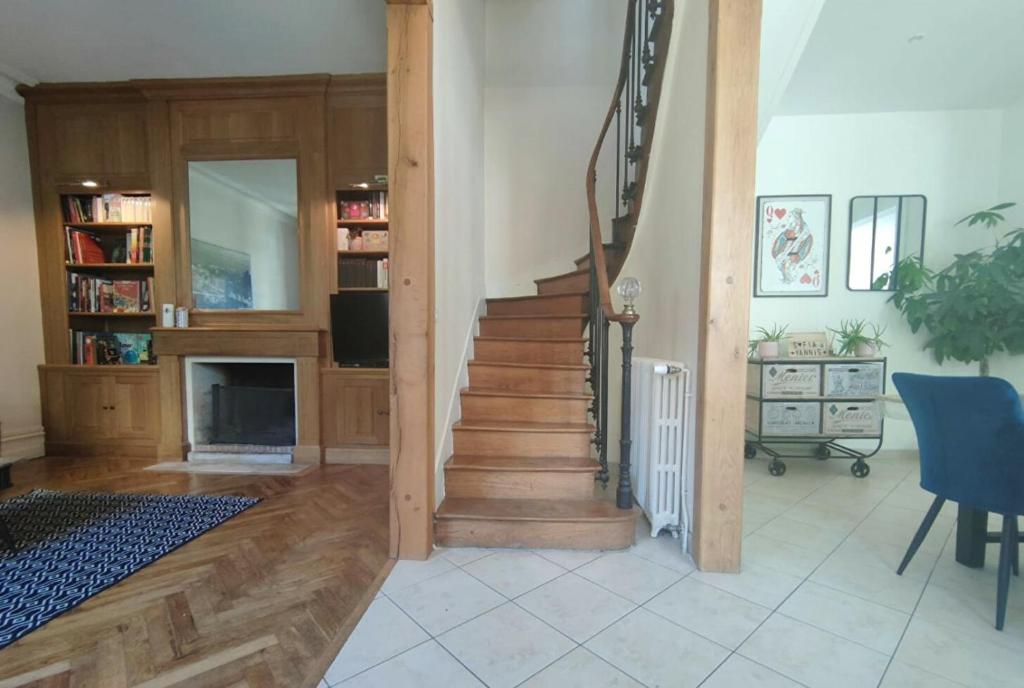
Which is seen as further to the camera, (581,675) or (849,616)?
(849,616)

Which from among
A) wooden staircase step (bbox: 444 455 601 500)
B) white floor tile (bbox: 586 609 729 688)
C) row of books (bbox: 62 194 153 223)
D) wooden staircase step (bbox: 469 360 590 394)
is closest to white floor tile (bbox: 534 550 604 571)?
wooden staircase step (bbox: 444 455 601 500)

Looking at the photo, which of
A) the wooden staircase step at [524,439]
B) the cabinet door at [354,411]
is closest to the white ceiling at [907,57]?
the wooden staircase step at [524,439]

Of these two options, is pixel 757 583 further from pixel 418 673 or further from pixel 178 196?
pixel 178 196

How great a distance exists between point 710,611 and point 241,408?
12.5 feet

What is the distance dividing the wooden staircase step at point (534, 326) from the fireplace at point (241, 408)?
5.76ft

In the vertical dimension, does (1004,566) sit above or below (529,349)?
below

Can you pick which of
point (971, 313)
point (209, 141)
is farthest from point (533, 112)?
point (971, 313)

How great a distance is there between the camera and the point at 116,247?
359cm

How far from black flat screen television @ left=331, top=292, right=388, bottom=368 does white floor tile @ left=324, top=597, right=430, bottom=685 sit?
2.01 metres

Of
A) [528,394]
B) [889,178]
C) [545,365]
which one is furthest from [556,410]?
[889,178]

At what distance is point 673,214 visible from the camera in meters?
2.11

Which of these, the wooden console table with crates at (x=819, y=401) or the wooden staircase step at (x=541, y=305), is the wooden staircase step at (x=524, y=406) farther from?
the wooden console table with crates at (x=819, y=401)

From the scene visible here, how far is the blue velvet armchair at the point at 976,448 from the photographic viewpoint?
4.79 ft

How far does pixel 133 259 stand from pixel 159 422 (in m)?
1.48
